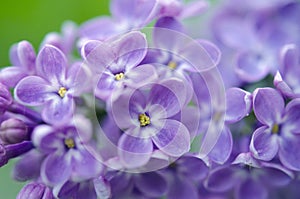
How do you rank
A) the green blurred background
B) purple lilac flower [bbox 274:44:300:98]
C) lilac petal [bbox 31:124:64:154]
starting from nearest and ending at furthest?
lilac petal [bbox 31:124:64:154] → purple lilac flower [bbox 274:44:300:98] → the green blurred background

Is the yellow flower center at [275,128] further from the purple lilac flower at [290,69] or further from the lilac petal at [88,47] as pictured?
the lilac petal at [88,47]

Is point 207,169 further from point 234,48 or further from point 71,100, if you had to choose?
point 234,48

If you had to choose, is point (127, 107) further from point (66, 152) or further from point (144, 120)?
point (66, 152)

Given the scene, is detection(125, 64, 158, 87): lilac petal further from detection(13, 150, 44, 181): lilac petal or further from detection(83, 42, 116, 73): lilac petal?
detection(13, 150, 44, 181): lilac petal

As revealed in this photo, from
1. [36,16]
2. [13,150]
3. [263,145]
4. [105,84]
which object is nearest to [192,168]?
[263,145]

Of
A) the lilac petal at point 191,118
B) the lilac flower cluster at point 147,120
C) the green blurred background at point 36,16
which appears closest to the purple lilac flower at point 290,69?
the lilac flower cluster at point 147,120

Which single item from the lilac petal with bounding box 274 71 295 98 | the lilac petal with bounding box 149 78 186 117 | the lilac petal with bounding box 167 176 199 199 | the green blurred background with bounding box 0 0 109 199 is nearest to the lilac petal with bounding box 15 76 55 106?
the lilac petal with bounding box 149 78 186 117
